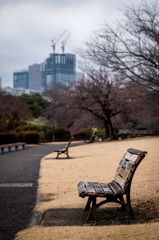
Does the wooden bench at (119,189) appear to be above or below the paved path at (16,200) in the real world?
above

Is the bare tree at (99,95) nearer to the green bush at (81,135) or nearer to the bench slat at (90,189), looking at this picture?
the green bush at (81,135)

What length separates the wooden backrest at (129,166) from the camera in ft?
15.8

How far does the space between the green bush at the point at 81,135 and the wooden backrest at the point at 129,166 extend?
3632 cm

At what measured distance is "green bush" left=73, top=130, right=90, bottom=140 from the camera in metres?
41.9

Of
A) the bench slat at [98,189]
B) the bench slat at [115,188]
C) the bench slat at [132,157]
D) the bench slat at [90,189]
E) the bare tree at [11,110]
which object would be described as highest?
the bare tree at [11,110]

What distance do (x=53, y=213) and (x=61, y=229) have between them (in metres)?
1.12

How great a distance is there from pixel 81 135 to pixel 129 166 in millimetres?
37336

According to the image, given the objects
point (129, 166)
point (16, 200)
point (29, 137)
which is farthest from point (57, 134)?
point (129, 166)

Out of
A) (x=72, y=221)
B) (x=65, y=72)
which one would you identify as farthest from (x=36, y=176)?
(x=65, y=72)

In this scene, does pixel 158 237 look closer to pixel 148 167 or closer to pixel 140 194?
pixel 140 194

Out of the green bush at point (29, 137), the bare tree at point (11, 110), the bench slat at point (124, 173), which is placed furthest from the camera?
the bare tree at point (11, 110)

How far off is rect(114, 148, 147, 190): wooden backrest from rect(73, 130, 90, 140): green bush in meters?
36.3

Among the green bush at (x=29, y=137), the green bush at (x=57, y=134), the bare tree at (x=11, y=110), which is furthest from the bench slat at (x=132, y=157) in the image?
the green bush at (x=57, y=134)

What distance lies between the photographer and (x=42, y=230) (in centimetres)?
454
